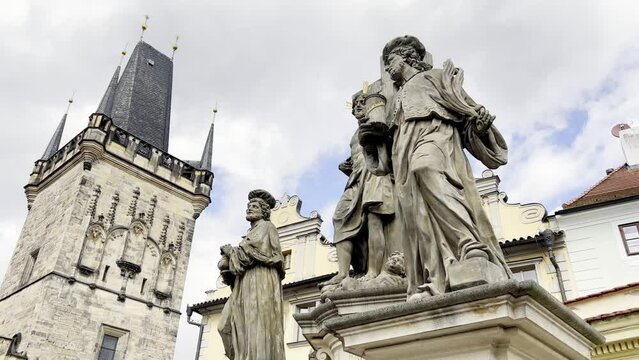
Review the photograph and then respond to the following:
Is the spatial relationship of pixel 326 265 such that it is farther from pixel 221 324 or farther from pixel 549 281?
pixel 221 324

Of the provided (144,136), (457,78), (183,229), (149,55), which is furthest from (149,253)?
(457,78)

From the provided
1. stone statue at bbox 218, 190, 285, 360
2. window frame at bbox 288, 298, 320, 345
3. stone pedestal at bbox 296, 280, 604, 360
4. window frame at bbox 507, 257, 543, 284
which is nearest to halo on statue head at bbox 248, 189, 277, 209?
stone statue at bbox 218, 190, 285, 360

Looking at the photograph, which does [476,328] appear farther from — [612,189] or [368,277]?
[612,189]

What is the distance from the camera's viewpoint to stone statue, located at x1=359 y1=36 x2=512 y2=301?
243 cm

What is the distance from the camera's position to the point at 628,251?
548 inches

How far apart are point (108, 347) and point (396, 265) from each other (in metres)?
27.6

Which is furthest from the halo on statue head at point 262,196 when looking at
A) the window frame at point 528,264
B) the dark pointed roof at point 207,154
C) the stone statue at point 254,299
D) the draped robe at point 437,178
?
the dark pointed roof at point 207,154

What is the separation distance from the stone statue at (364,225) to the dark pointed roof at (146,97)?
110 feet

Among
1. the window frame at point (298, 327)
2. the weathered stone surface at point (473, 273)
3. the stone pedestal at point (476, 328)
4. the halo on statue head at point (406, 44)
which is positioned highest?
the window frame at point (298, 327)

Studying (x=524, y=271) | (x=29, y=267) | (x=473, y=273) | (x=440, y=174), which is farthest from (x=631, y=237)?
(x=29, y=267)

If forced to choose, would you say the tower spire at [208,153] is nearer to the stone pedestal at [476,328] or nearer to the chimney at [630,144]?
the chimney at [630,144]

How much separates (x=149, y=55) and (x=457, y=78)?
144ft

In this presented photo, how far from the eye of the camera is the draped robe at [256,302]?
14.4 feet

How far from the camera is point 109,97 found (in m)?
37.3
